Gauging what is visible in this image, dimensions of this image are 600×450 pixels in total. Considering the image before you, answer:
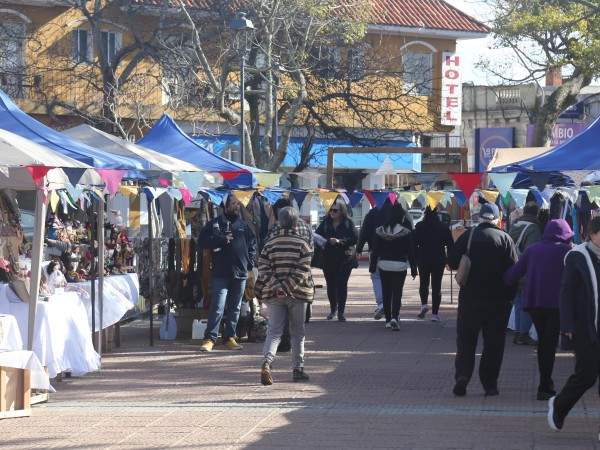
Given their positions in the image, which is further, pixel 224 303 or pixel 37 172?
pixel 224 303

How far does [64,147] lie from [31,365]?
9.36 ft

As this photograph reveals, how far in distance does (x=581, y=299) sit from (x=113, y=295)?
6727 millimetres

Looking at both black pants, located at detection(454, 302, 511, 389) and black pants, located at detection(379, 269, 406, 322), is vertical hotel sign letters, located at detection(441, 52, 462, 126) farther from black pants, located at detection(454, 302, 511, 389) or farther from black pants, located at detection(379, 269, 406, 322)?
black pants, located at detection(454, 302, 511, 389)

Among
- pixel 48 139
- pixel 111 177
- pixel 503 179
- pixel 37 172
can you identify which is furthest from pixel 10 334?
pixel 503 179

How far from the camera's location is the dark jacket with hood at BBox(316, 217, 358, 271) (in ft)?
57.0

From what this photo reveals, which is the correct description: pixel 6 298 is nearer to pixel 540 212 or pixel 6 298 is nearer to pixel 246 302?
pixel 246 302

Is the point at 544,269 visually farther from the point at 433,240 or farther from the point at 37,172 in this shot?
the point at 433,240

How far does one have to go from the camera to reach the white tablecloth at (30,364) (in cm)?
973

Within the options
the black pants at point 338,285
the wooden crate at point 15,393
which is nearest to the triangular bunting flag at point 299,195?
the black pants at point 338,285

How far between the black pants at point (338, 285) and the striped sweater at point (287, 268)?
6.05 m

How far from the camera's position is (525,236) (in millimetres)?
14031

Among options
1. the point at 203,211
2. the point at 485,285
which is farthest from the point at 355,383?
the point at 203,211

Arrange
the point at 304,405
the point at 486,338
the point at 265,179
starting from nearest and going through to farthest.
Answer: the point at 304,405, the point at 486,338, the point at 265,179

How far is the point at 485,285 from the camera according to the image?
10500mm
